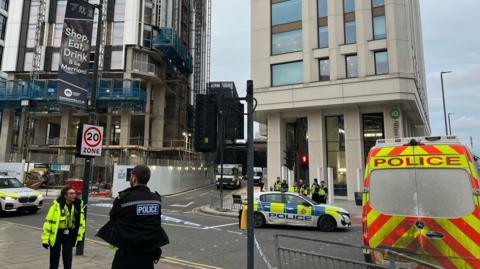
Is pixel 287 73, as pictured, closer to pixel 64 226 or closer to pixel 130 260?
pixel 64 226

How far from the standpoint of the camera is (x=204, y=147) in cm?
580

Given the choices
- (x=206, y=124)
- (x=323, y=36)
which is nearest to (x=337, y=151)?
(x=323, y=36)

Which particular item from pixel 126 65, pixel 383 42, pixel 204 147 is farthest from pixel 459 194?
pixel 126 65

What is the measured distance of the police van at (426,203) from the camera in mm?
5594

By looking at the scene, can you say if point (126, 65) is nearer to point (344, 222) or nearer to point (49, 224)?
point (344, 222)

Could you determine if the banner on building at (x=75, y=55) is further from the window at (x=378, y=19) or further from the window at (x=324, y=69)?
the window at (x=378, y=19)

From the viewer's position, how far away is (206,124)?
588cm

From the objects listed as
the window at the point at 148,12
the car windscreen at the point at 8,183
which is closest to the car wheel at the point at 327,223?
the car windscreen at the point at 8,183

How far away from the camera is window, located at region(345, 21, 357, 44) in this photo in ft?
94.6

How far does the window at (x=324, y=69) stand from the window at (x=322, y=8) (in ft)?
12.1

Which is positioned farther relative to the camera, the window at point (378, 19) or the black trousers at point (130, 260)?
the window at point (378, 19)

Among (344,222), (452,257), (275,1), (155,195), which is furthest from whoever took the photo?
(275,1)

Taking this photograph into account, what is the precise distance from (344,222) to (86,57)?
10.0 meters

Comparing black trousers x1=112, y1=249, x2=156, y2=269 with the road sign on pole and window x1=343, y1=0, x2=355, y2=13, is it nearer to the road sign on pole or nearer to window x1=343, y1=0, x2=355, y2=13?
the road sign on pole
